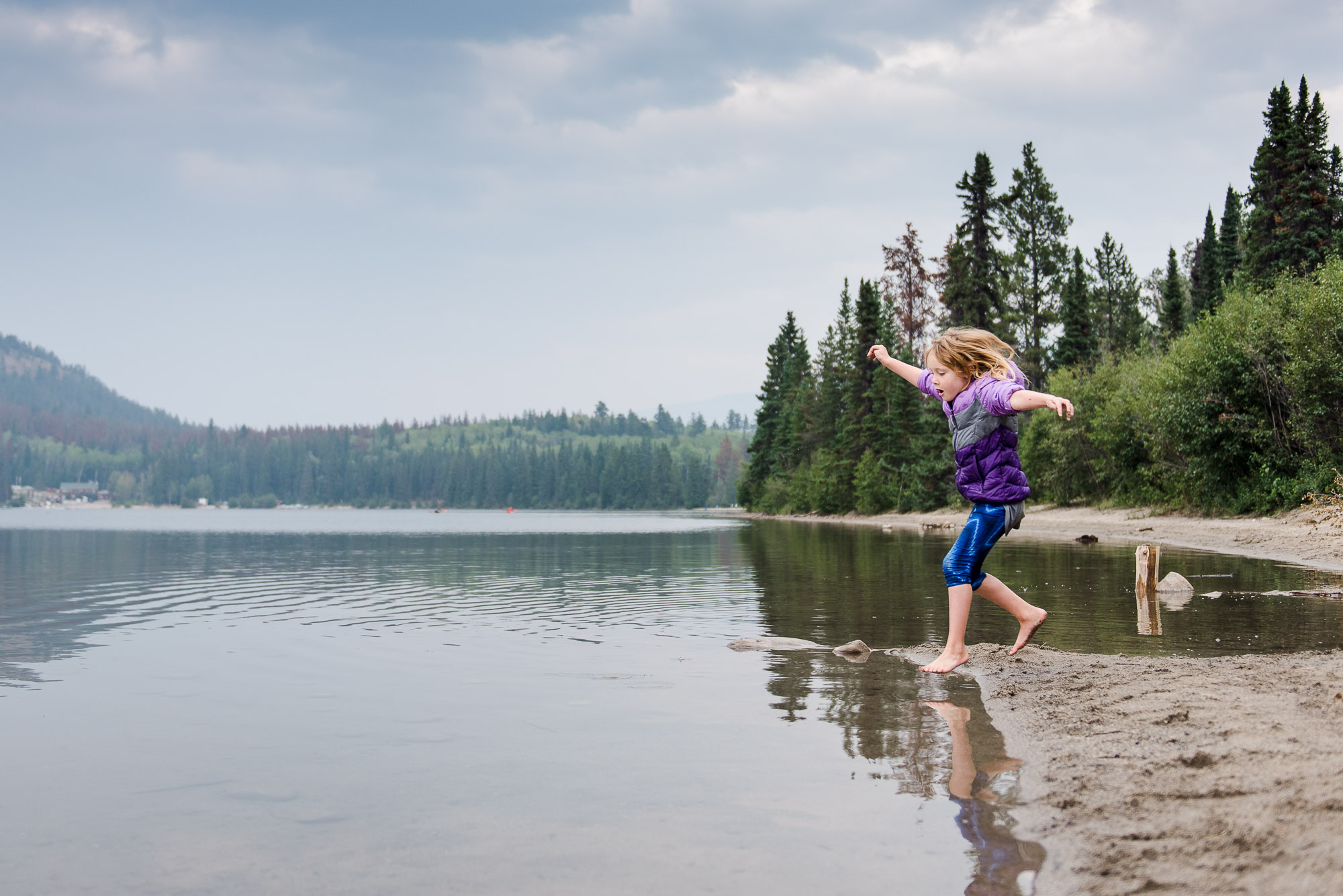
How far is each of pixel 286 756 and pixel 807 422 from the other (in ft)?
250

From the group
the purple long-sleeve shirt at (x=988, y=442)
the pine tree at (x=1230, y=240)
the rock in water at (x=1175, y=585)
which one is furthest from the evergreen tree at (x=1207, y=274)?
the purple long-sleeve shirt at (x=988, y=442)

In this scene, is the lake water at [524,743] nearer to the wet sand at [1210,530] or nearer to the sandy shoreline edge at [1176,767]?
the sandy shoreline edge at [1176,767]

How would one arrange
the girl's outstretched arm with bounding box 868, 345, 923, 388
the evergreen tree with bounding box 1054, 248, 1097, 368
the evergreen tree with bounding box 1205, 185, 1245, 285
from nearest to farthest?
1. the girl's outstretched arm with bounding box 868, 345, 923, 388
2. the evergreen tree with bounding box 1054, 248, 1097, 368
3. the evergreen tree with bounding box 1205, 185, 1245, 285

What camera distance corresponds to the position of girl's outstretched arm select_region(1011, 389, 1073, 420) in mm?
5750

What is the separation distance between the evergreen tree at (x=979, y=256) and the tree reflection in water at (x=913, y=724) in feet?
151

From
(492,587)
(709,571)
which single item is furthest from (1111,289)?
(492,587)

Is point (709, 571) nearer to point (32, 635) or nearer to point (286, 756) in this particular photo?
point (32, 635)

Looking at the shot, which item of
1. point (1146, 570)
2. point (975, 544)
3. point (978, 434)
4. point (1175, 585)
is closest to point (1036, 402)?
point (978, 434)

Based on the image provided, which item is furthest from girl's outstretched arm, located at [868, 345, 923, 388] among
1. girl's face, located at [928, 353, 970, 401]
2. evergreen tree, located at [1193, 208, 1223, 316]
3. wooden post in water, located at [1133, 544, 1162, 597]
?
evergreen tree, located at [1193, 208, 1223, 316]

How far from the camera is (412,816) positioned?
471 cm

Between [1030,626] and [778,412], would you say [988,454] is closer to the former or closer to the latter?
[1030,626]

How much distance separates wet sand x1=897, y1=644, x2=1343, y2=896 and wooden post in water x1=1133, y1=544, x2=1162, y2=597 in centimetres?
667

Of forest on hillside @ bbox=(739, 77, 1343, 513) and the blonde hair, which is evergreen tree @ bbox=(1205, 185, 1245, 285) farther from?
the blonde hair

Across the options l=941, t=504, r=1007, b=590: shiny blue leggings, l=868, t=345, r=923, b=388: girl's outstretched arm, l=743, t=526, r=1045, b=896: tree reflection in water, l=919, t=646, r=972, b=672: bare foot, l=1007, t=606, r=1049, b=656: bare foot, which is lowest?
l=743, t=526, r=1045, b=896: tree reflection in water
